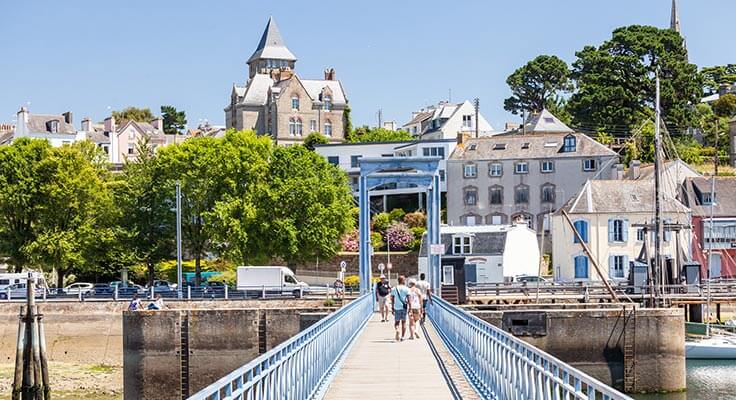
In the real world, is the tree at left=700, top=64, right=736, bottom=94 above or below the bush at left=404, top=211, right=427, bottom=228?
above

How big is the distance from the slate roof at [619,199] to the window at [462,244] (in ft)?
21.8

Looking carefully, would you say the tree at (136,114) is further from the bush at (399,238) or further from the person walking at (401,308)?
the person walking at (401,308)

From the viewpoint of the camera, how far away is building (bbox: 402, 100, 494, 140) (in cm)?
11331

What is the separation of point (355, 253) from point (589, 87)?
30684mm

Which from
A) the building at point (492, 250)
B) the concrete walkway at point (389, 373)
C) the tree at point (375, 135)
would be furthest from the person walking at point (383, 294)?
the tree at point (375, 135)

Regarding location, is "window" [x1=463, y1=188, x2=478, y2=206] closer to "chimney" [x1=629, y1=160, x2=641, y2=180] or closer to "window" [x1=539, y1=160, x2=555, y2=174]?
"window" [x1=539, y1=160, x2=555, y2=174]

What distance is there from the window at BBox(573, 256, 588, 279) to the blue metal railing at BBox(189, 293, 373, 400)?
41.6 metres

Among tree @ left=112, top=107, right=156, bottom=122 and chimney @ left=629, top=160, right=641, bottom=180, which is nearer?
chimney @ left=629, top=160, right=641, bottom=180

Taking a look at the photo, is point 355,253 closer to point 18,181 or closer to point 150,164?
point 150,164

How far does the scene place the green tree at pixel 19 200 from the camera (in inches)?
2574

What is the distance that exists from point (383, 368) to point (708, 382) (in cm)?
2275

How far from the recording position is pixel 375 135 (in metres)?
114

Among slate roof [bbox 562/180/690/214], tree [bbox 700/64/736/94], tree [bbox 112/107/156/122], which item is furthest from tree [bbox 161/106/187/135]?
slate roof [bbox 562/180/690/214]

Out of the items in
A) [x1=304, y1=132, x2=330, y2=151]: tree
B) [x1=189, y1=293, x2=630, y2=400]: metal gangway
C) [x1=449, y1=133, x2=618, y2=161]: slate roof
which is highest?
[x1=304, y1=132, x2=330, y2=151]: tree
